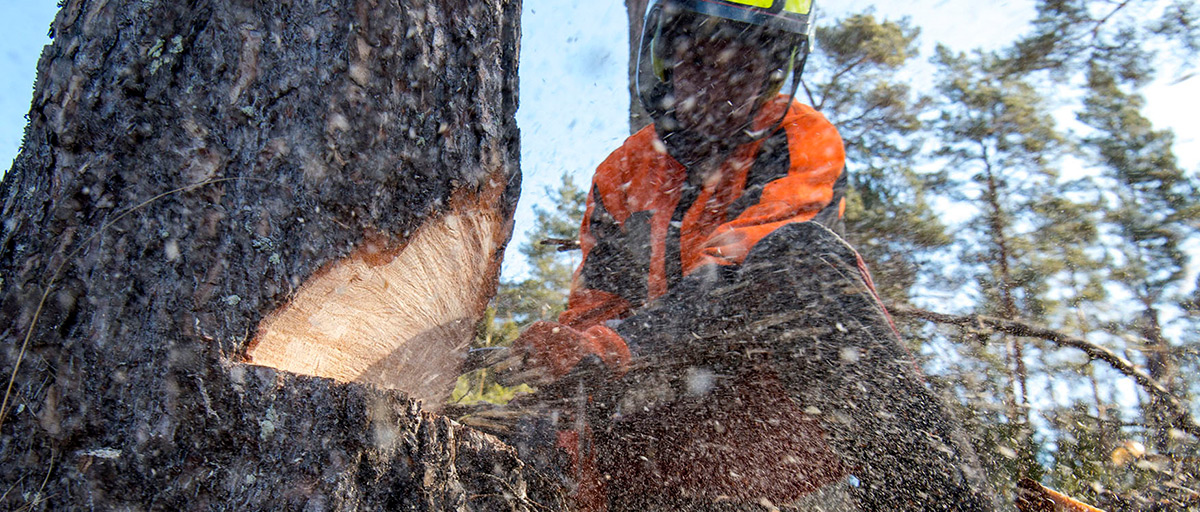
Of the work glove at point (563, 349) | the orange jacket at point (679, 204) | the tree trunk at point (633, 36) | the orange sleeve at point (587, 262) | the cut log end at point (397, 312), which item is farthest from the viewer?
the tree trunk at point (633, 36)

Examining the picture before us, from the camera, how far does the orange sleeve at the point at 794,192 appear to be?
5.56ft

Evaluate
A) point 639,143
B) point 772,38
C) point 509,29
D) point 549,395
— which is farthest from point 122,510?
point 772,38

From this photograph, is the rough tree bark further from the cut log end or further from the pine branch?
the pine branch

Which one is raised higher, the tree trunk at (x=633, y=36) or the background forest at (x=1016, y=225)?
the tree trunk at (x=633, y=36)

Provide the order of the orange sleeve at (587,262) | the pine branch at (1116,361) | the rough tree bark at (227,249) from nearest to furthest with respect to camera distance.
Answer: the rough tree bark at (227,249), the orange sleeve at (587,262), the pine branch at (1116,361)

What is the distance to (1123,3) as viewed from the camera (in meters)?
Answer: 4.18

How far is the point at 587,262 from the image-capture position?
7.98ft

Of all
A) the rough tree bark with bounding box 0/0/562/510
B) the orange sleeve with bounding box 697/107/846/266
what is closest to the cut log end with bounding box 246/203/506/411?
the rough tree bark with bounding box 0/0/562/510

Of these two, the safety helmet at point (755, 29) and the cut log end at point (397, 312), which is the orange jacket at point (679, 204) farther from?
the cut log end at point (397, 312)

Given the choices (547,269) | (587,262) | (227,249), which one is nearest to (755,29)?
(587,262)

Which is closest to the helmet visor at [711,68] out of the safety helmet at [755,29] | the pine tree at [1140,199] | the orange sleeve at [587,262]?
the safety helmet at [755,29]

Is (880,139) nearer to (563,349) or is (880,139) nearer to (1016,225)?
(1016,225)

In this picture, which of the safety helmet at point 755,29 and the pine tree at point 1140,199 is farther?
the pine tree at point 1140,199

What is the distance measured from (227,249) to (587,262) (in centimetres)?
156
